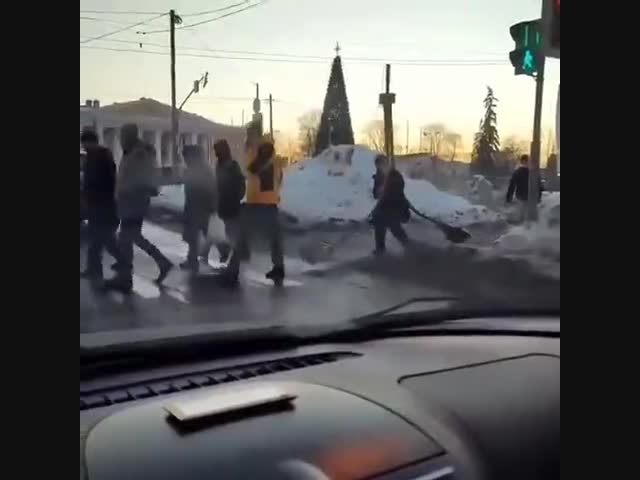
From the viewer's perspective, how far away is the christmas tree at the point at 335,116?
7.16 ft

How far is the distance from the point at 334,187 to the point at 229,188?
1.03 feet

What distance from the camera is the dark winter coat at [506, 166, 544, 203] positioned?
8.27ft

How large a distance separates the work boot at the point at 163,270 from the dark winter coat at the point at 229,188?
0.18 metres

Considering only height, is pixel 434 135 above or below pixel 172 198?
above

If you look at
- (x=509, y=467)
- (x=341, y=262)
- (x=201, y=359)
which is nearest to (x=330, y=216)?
(x=341, y=262)

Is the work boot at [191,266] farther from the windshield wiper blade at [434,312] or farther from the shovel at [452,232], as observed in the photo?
the shovel at [452,232]

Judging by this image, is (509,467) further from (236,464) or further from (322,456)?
(236,464)

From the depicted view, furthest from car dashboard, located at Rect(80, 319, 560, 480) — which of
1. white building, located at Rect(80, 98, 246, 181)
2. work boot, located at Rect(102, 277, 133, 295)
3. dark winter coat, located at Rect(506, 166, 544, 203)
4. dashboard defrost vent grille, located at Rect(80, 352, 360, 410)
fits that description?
dark winter coat, located at Rect(506, 166, 544, 203)

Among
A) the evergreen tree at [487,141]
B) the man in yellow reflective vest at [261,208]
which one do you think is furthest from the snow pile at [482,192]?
the man in yellow reflective vest at [261,208]

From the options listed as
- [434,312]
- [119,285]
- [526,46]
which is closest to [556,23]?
[526,46]

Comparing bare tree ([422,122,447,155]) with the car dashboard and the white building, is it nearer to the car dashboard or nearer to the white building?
the white building

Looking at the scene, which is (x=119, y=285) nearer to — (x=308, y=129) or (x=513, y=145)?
(x=308, y=129)

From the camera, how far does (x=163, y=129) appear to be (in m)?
1.92
